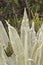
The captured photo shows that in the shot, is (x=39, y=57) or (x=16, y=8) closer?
(x=39, y=57)

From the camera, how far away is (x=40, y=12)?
2.93 metres

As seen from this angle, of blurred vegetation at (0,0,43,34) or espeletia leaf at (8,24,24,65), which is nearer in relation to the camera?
espeletia leaf at (8,24,24,65)

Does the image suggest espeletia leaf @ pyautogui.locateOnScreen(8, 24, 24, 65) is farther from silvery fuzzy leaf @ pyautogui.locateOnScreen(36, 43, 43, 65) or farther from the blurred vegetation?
the blurred vegetation

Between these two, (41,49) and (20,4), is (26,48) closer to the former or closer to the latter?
(41,49)

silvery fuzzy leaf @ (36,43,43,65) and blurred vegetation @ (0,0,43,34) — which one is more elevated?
silvery fuzzy leaf @ (36,43,43,65)

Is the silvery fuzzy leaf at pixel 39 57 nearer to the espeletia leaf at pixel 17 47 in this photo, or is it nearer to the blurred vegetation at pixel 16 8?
the espeletia leaf at pixel 17 47

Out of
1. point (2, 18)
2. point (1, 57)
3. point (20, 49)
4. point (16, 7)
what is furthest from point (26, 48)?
point (16, 7)

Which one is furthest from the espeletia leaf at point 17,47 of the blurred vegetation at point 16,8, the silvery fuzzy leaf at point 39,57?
the blurred vegetation at point 16,8

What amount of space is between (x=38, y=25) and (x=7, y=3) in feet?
2.65

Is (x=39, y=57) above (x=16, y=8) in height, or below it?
above

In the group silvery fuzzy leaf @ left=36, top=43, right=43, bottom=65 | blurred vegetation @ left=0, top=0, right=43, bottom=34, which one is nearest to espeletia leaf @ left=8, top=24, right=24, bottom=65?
silvery fuzzy leaf @ left=36, top=43, right=43, bottom=65

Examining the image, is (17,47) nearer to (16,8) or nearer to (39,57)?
(39,57)

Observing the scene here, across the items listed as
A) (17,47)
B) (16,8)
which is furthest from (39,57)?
(16,8)

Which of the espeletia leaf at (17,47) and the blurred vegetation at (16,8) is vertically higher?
the espeletia leaf at (17,47)
